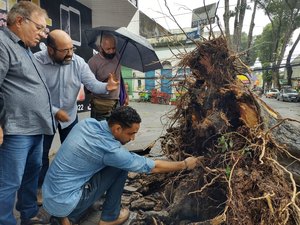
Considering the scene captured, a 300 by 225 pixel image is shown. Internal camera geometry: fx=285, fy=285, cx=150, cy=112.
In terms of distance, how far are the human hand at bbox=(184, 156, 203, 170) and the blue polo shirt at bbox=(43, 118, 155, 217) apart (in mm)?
383

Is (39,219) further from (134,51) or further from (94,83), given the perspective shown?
(134,51)

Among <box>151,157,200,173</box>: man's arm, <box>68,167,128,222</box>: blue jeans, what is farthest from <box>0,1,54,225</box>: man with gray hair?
<box>151,157,200,173</box>: man's arm

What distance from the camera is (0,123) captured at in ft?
6.55

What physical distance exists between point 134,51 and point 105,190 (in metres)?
2.08

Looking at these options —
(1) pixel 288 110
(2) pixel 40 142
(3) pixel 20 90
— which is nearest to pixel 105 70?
(2) pixel 40 142

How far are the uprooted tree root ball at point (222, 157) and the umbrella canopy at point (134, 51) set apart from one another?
0.98m

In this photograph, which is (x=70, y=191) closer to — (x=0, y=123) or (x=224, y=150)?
(x=0, y=123)

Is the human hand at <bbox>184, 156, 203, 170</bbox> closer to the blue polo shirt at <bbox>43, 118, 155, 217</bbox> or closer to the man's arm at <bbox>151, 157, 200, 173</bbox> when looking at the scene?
the man's arm at <bbox>151, 157, 200, 173</bbox>

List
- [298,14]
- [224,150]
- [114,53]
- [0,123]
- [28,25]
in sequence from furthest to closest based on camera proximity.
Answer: [298,14] < [114,53] < [224,150] < [28,25] < [0,123]

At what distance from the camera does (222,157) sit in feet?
8.27

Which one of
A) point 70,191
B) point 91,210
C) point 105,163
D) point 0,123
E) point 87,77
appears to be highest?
point 87,77

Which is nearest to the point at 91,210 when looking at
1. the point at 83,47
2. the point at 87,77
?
the point at 87,77

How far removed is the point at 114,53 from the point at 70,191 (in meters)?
1.91

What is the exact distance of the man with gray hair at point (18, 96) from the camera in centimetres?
204
